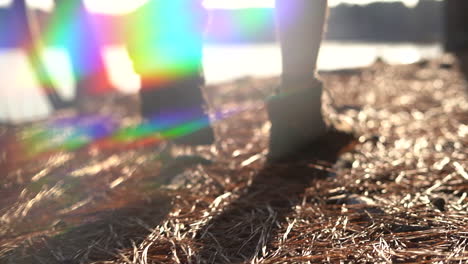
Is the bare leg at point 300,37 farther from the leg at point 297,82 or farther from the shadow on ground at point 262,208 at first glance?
the shadow on ground at point 262,208

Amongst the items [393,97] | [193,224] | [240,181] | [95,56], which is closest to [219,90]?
[95,56]

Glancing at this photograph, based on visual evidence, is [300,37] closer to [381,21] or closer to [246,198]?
[246,198]

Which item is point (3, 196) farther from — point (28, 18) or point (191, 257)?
point (28, 18)

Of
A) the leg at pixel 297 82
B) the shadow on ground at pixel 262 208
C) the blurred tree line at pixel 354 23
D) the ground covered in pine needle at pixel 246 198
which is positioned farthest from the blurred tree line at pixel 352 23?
the shadow on ground at pixel 262 208

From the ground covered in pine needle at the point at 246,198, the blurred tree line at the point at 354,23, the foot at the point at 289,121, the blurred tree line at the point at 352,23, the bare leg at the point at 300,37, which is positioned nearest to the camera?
the ground covered in pine needle at the point at 246,198

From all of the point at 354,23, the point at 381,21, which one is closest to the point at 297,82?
the point at 354,23

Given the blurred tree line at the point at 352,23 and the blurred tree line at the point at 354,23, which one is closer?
the blurred tree line at the point at 354,23

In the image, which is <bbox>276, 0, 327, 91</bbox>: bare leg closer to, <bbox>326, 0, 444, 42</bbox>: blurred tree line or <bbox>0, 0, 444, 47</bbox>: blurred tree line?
<bbox>326, 0, 444, 42</bbox>: blurred tree line

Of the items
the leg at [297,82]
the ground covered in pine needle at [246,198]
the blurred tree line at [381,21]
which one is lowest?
the blurred tree line at [381,21]
